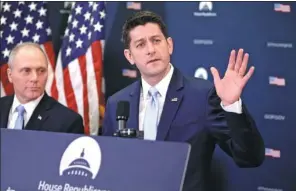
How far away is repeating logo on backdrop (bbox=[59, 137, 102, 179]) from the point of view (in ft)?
4.97

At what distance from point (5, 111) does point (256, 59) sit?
1.72m

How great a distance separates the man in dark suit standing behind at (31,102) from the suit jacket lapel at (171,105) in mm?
764

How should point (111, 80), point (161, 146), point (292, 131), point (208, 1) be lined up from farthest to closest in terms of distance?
point (111, 80), point (208, 1), point (292, 131), point (161, 146)

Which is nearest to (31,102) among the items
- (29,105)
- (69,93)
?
(29,105)

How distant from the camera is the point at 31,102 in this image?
3.13 meters

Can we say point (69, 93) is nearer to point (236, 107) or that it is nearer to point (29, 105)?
point (29, 105)

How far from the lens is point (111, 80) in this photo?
3.90 metres

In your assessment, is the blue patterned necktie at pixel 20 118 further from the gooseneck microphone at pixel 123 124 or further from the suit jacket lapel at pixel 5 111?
the gooseneck microphone at pixel 123 124

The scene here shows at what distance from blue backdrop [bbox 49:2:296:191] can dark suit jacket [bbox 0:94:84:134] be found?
92 centimetres

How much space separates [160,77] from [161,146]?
3.59ft

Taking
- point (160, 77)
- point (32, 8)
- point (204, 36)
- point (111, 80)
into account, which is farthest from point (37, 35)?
point (160, 77)

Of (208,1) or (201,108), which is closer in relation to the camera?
(201,108)

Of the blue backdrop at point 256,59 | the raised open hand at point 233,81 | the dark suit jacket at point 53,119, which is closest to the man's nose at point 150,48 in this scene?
the raised open hand at point 233,81

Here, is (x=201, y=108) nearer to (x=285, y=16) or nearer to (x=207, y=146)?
(x=207, y=146)
